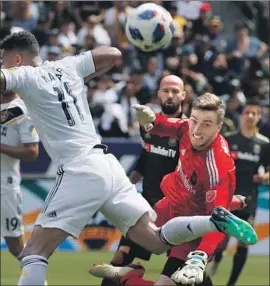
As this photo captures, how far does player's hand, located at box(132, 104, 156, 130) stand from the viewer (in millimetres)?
7164

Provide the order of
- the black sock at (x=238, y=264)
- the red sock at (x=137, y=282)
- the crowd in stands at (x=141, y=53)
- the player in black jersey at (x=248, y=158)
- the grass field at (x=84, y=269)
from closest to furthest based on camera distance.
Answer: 1. the red sock at (x=137, y=282)
2. the black sock at (x=238, y=264)
3. the player in black jersey at (x=248, y=158)
4. the grass field at (x=84, y=269)
5. the crowd in stands at (x=141, y=53)

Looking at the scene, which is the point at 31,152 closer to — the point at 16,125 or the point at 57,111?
the point at 16,125

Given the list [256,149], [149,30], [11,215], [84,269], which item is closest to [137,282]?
[149,30]

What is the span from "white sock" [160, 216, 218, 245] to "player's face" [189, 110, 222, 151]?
0.62 meters

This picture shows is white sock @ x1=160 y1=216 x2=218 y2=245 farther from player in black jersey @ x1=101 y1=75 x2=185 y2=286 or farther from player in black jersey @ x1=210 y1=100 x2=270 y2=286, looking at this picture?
player in black jersey @ x1=210 y1=100 x2=270 y2=286

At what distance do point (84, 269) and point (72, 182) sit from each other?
A: 18.2 feet

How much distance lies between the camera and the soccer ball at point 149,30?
909 centimetres

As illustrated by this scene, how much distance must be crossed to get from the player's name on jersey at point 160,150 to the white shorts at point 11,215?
1781 mm

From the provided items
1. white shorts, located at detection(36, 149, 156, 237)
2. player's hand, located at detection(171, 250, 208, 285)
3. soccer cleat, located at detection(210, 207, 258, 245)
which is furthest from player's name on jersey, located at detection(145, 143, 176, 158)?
soccer cleat, located at detection(210, 207, 258, 245)

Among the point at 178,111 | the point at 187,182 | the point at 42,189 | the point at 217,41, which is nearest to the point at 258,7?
the point at 217,41

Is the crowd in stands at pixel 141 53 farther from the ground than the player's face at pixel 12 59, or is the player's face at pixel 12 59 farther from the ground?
the player's face at pixel 12 59

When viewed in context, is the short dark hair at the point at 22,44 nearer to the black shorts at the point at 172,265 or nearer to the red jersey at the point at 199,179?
the red jersey at the point at 199,179

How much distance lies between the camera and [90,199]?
7125 mm

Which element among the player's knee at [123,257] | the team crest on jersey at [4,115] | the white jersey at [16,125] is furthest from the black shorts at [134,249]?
the team crest on jersey at [4,115]
